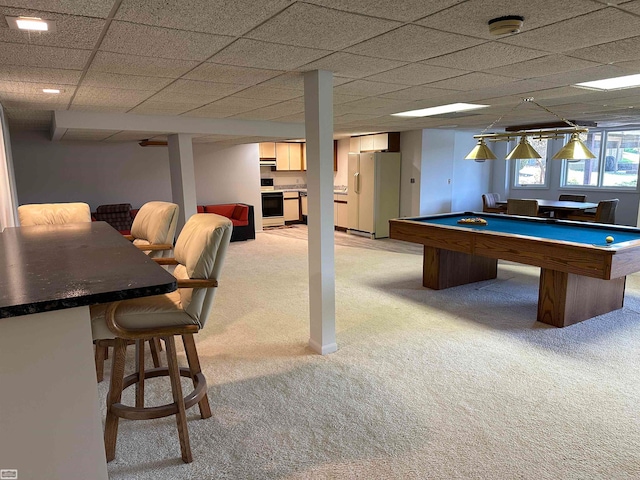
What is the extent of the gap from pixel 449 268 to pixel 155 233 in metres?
3.30

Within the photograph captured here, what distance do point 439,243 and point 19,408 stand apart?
13.2 ft

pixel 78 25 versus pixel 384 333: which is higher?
pixel 78 25

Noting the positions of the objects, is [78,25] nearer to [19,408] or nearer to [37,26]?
[37,26]

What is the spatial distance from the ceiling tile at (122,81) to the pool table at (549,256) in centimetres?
308

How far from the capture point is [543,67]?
9.73 ft

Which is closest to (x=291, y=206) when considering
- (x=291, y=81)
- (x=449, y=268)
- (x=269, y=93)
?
(x=449, y=268)

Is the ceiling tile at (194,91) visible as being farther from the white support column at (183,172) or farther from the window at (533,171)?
the window at (533,171)

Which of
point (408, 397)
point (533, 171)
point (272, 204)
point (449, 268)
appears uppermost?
point (533, 171)

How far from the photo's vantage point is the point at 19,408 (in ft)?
4.58

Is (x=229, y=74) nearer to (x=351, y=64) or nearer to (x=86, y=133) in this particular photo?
(x=351, y=64)

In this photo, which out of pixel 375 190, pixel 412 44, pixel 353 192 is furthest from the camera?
pixel 353 192

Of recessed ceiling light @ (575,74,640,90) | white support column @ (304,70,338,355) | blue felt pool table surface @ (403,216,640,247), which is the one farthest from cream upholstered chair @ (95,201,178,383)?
recessed ceiling light @ (575,74,640,90)

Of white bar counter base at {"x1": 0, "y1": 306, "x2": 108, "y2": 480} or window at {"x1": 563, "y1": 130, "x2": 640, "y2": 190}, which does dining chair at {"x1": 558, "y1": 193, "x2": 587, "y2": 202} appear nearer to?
window at {"x1": 563, "y1": 130, "x2": 640, "y2": 190}

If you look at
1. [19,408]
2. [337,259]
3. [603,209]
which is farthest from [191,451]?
[603,209]
